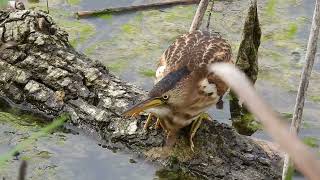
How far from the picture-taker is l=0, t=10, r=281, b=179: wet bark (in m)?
3.83

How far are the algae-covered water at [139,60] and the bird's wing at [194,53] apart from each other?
2.57 ft

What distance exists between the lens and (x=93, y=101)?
4.30 m

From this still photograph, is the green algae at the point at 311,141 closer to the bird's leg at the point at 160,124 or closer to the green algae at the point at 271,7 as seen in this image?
the bird's leg at the point at 160,124

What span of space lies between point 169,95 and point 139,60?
2585mm

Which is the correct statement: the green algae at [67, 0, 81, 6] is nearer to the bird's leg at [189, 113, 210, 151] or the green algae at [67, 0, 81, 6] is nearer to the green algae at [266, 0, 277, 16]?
the green algae at [266, 0, 277, 16]

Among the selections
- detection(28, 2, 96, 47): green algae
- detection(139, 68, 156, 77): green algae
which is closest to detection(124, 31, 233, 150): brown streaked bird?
detection(139, 68, 156, 77): green algae

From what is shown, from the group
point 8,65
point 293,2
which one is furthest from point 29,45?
point 293,2

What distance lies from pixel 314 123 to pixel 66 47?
7.20 ft

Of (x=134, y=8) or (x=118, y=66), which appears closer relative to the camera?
(x=118, y=66)

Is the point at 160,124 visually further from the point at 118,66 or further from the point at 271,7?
the point at 271,7

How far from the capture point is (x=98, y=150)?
14.1ft

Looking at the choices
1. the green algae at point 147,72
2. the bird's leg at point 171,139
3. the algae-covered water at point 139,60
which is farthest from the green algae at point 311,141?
the green algae at point 147,72

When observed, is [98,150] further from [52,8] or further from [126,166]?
[52,8]

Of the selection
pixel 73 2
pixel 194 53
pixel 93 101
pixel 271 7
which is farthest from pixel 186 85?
pixel 271 7
